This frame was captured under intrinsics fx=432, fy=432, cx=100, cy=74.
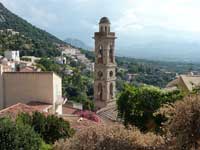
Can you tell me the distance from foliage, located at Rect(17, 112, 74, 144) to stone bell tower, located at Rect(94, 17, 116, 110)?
843 inches

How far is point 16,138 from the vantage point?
14086 mm

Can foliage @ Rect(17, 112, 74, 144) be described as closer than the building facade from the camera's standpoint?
Yes

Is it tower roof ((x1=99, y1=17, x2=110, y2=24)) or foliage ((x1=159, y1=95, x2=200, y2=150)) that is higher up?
tower roof ((x1=99, y1=17, x2=110, y2=24))

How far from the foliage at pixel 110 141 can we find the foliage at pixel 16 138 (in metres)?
1.55

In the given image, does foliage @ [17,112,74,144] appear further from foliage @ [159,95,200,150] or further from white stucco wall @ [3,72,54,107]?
white stucco wall @ [3,72,54,107]

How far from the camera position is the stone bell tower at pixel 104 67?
39.5 meters

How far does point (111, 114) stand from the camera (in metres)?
32.0

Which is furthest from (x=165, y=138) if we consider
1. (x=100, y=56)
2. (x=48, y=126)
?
(x=100, y=56)

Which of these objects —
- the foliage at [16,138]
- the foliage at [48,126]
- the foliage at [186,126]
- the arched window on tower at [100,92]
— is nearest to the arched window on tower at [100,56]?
the arched window on tower at [100,92]

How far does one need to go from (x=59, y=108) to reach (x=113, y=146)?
14.9 meters

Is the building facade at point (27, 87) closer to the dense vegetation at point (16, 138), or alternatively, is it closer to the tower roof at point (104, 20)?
the dense vegetation at point (16, 138)

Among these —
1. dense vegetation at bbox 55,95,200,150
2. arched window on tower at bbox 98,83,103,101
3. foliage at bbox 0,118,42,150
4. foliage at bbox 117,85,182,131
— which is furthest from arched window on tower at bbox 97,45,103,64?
dense vegetation at bbox 55,95,200,150

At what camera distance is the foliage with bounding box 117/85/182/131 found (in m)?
22.2

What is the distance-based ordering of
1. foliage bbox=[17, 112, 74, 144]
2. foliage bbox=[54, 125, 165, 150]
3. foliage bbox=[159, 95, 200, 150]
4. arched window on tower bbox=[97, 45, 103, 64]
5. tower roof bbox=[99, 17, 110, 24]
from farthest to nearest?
arched window on tower bbox=[97, 45, 103, 64] < tower roof bbox=[99, 17, 110, 24] < foliage bbox=[17, 112, 74, 144] < foliage bbox=[54, 125, 165, 150] < foliage bbox=[159, 95, 200, 150]
